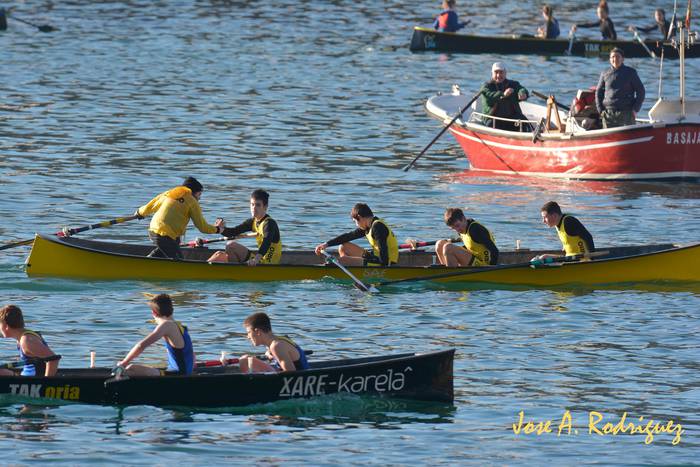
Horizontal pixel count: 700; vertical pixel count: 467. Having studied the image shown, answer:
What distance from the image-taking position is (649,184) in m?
33.1

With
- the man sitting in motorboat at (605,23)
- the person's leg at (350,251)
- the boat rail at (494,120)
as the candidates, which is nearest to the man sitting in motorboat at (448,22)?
the man sitting in motorboat at (605,23)

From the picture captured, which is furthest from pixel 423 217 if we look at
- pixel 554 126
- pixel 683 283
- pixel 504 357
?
pixel 504 357

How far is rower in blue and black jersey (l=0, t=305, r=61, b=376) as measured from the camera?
17.4m

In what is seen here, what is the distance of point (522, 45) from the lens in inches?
2103

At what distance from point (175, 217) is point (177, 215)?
0.14 ft

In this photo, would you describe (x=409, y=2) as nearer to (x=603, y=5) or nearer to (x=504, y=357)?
(x=603, y=5)

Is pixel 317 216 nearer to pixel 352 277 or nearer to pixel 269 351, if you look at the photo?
pixel 352 277

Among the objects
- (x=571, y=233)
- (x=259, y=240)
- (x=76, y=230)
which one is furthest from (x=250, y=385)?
(x=76, y=230)

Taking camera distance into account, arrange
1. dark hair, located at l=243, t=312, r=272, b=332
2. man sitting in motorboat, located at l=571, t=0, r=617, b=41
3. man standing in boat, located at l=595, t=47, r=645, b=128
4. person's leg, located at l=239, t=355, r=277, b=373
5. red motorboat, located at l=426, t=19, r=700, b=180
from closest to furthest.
→ dark hair, located at l=243, t=312, r=272, b=332
person's leg, located at l=239, t=355, r=277, b=373
man standing in boat, located at l=595, t=47, r=645, b=128
red motorboat, located at l=426, t=19, r=700, b=180
man sitting in motorboat, located at l=571, t=0, r=617, b=41

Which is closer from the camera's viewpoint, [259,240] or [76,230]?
[259,240]

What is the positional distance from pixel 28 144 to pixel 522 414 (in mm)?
22747

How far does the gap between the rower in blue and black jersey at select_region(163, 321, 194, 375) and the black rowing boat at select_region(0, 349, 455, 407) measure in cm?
33

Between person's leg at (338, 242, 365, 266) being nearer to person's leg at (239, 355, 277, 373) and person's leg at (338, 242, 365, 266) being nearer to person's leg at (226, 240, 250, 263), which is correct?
person's leg at (226, 240, 250, 263)

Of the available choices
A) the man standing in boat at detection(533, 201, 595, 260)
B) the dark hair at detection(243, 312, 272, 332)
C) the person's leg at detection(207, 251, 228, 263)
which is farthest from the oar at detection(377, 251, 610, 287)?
the dark hair at detection(243, 312, 272, 332)
